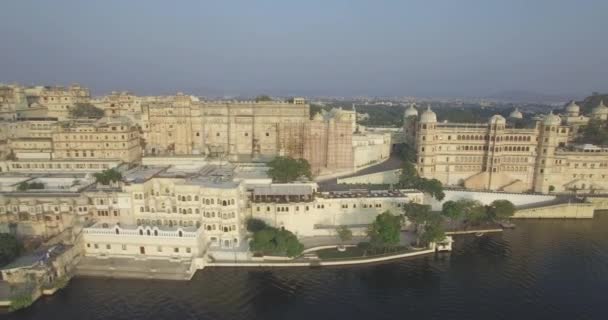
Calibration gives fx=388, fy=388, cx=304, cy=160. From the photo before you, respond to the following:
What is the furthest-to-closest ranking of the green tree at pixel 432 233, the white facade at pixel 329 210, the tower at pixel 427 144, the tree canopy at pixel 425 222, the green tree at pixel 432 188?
the tower at pixel 427 144, the green tree at pixel 432 188, the white facade at pixel 329 210, the tree canopy at pixel 425 222, the green tree at pixel 432 233

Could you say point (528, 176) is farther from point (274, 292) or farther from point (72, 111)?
point (72, 111)

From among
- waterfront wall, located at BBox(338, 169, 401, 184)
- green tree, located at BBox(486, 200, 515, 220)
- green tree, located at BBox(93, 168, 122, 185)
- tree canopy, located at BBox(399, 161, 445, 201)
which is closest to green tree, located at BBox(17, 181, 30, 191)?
green tree, located at BBox(93, 168, 122, 185)

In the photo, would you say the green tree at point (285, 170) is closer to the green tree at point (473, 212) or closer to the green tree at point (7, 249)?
the green tree at point (473, 212)

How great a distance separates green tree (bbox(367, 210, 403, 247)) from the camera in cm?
4488

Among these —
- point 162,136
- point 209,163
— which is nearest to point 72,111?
point 162,136

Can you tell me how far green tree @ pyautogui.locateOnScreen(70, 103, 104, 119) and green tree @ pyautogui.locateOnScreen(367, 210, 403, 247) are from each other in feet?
237

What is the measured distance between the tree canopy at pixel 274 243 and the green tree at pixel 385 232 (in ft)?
29.6

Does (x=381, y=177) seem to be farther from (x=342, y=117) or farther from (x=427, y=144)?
(x=342, y=117)

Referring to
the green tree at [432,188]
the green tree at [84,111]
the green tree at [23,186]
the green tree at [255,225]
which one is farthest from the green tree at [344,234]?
the green tree at [84,111]

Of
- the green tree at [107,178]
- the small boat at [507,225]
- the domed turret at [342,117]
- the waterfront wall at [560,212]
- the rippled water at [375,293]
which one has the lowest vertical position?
the rippled water at [375,293]

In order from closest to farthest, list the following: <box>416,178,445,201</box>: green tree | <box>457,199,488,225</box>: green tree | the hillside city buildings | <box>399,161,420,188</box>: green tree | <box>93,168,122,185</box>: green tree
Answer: the hillside city buildings
<box>93,168,122,185</box>: green tree
<box>457,199,488,225</box>: green tree
<box>416,178,445,201</box>: green tree
<box>399,161,420,188</box>: green tree

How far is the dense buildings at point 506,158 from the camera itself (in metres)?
65.7

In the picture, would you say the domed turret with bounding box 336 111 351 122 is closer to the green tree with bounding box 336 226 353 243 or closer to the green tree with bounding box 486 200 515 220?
the green tree with bounding box 336 226 353 243

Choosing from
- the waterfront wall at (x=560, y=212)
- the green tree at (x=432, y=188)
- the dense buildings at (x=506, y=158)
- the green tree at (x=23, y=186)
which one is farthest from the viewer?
the dense buildings at (x=506, y=158)
